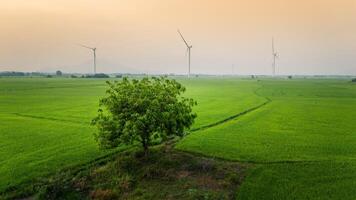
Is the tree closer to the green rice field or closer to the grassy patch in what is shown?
the grassy patch

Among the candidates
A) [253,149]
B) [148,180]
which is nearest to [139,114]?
[148,180]

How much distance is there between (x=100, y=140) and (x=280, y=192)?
30.8ft

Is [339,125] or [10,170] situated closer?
[10,170]

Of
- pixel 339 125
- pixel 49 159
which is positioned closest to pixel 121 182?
pixel 49 159

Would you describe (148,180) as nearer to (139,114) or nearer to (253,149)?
(139,114)

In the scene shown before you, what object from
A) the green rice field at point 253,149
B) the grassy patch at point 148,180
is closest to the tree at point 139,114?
the grassy patch at point 148,180

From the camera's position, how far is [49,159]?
18.1 m

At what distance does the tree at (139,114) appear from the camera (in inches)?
670

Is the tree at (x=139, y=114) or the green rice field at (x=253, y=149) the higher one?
the tree at (x=139, y=114)

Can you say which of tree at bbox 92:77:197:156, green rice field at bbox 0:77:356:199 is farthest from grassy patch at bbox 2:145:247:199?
tree at bbox 92:77:197:156

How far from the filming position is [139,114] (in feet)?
56.7

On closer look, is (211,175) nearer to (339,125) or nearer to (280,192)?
(280,192)

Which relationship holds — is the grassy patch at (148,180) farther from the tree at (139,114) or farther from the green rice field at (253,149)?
the tree at (139,114)

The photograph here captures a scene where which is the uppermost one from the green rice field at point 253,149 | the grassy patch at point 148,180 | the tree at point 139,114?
the tree at point 139,114
